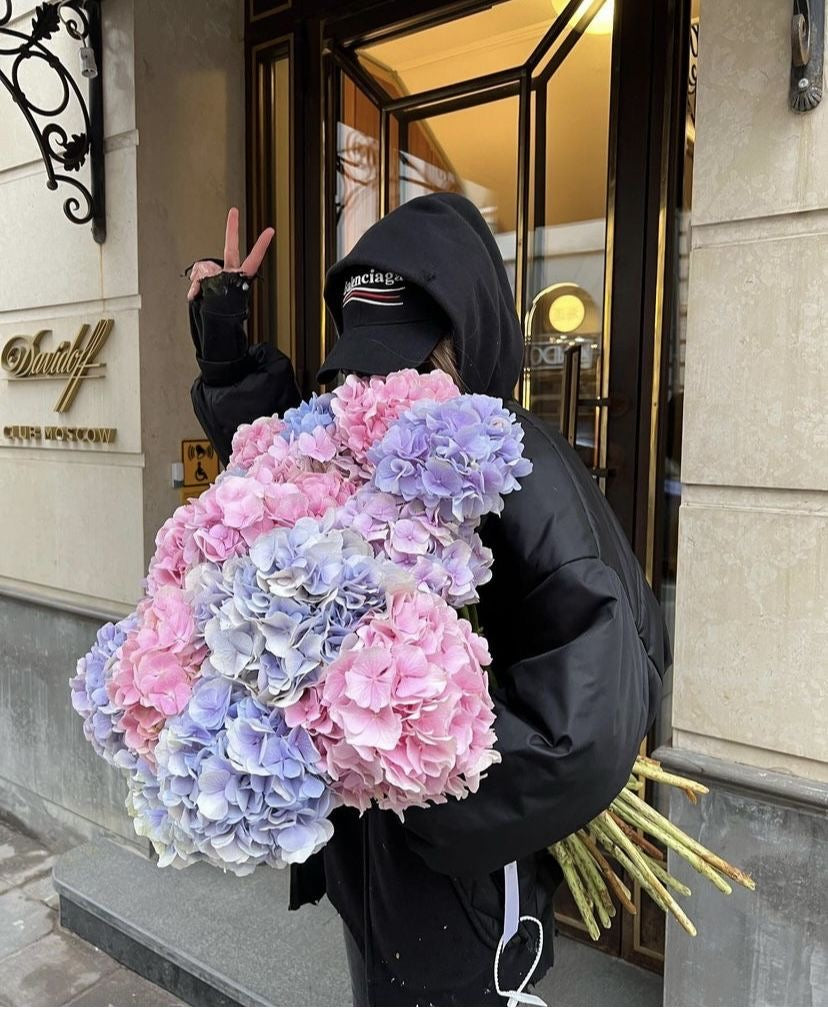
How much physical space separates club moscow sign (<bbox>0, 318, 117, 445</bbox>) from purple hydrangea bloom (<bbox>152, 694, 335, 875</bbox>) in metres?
2.73

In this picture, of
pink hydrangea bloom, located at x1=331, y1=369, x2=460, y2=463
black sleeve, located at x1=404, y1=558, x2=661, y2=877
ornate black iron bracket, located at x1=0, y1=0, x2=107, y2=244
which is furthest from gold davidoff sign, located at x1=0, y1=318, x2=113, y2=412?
black sleeve, located at x1=404, y1=558, x2=661, y2=877

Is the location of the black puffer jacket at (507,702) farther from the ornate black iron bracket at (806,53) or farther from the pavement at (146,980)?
the pavement at (146,980)

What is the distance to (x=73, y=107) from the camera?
3463mm

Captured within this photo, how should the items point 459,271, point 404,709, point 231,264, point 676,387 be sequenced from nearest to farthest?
point 404,709, point 459,271, point 231,264, point 676,387

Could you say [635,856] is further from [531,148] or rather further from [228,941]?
[531,148]

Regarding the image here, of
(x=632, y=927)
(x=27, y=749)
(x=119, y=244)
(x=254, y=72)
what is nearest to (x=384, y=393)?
(x=632, y=927)

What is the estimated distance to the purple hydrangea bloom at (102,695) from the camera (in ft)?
3.83

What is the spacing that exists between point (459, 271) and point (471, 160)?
1.96 metres

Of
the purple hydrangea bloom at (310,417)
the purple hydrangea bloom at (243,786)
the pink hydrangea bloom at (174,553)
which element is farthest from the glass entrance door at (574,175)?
the purple hydrangea bloom at (243,786)

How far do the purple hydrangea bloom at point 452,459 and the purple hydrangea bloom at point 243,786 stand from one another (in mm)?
352

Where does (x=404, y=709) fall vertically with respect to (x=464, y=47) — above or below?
below

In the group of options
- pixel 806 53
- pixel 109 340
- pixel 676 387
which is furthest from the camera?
pixel 109 340

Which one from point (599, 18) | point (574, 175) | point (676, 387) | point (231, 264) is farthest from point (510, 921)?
point (599, 18)

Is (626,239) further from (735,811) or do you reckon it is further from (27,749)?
(27,749)
